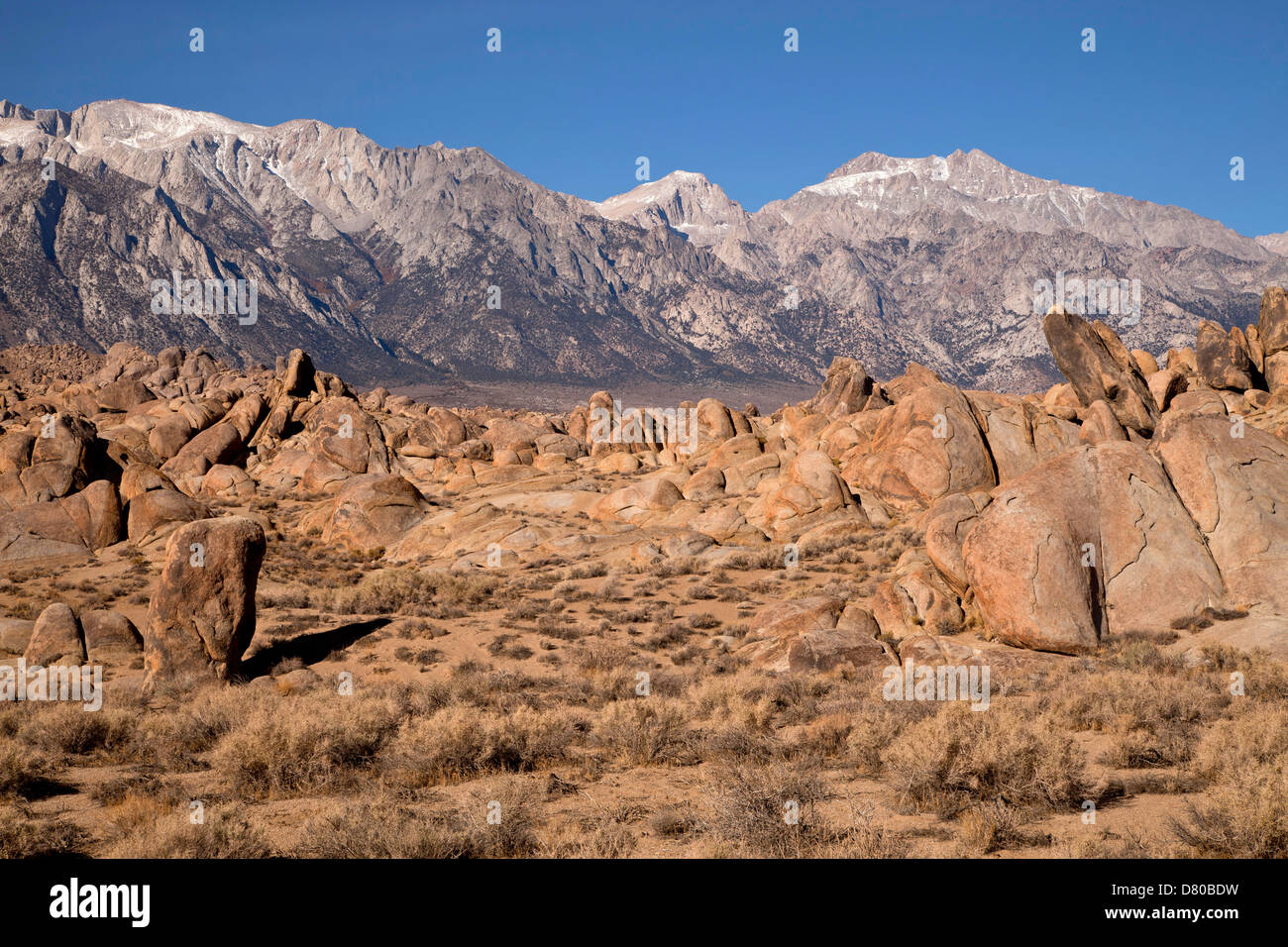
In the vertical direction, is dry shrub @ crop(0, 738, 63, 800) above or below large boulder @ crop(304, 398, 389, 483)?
below

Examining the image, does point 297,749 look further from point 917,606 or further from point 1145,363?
point 1145,363

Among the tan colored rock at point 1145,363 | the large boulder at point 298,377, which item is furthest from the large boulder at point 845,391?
the large boulder at point 298,377

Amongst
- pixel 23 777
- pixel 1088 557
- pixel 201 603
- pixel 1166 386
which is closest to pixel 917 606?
pixel 1088 557

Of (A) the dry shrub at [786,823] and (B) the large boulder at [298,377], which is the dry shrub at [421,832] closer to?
(A) the dry shrub at [786,823]

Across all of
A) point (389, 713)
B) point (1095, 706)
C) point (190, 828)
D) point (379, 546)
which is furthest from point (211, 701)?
point (379, 546)

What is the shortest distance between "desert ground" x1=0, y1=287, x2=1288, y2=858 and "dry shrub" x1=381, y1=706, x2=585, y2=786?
5cm

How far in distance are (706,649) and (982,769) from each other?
10295 millimetres

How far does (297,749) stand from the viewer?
378 inches

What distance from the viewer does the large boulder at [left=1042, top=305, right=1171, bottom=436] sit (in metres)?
33.0

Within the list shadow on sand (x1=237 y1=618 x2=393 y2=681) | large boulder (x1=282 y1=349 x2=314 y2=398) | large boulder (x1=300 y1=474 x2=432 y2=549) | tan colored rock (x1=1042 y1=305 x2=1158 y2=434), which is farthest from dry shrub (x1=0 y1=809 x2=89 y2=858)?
large boulder (x1=282 y1=349 x2=314 y2=398)

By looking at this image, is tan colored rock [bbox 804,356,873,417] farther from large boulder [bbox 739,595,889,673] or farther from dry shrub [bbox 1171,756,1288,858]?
dry shrub [bbox 1171,756,1288,858]

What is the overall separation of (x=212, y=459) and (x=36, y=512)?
20064mm

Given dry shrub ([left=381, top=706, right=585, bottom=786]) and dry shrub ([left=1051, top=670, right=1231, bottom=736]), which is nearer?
dry shrub ([left=381, top=706, right=585, bottom=786])
